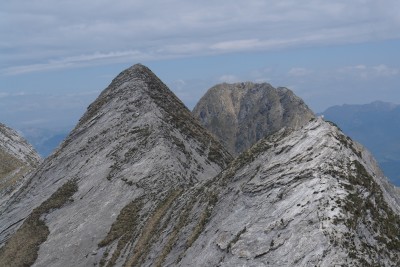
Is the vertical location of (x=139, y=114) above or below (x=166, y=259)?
above

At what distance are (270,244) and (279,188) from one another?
3371mm

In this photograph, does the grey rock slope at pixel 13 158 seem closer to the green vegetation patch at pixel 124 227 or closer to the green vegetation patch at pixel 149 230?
the green vegetation patch at pixel 124 227

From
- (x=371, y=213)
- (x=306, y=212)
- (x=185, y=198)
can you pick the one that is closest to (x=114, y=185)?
(x=185, y=198)

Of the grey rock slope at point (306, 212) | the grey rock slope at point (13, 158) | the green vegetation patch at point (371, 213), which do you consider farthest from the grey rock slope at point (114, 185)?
the grey rock slope at point (13, 158)

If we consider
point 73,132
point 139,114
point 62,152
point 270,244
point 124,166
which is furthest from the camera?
point 73,132

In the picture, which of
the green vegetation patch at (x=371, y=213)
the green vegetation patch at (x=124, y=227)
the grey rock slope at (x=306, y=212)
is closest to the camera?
the grey rock slope at (x=306, y=212)

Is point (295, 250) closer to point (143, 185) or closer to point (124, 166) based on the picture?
point (143, 185)

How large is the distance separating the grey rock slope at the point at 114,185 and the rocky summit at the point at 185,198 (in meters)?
0.12

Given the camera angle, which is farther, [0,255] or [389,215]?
[0,255]

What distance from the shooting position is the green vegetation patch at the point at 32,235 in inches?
1407

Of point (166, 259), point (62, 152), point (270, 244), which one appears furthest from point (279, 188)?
point (62, 152)

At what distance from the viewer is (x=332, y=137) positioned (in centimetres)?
2202

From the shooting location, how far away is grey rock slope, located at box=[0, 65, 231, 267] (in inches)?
1308

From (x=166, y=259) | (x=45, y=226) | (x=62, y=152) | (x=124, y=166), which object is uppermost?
(x=62, y=152)
